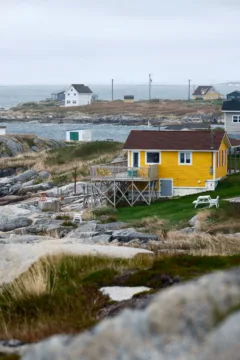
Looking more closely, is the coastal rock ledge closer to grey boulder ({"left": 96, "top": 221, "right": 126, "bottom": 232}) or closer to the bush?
grey boulder ({"left": 96, "top": 221, "right": 126, "bottom": 232})

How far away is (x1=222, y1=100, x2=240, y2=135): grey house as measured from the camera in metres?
60.8

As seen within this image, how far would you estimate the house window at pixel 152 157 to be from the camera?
4243cm

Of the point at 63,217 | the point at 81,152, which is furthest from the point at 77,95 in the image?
the point at 63,217

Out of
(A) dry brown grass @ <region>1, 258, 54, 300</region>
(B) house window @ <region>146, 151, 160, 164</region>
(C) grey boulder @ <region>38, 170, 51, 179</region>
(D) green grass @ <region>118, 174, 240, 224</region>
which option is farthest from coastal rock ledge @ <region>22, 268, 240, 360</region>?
(C) grey boulder @ <region>38, 170, 51, 179</region>

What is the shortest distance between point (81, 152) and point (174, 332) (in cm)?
5301

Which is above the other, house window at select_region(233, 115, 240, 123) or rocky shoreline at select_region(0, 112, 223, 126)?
house window at select_region(233, 115, 240, 123)

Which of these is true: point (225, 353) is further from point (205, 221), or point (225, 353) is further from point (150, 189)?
point (150, 189)

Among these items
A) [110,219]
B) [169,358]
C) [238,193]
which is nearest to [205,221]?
[110,219]

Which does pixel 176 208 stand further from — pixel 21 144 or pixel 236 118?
pixel 21 144

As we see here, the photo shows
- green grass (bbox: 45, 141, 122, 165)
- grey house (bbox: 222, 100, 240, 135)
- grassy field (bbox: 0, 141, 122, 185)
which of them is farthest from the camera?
grey house (bbox: 222, 100, 240, 135)

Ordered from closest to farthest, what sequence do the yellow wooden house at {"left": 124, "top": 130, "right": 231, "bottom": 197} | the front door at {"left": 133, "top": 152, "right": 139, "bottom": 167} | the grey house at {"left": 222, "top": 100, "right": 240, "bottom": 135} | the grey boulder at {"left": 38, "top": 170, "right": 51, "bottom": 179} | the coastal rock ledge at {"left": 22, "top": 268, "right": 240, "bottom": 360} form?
the coastal rock ledge at {"left": 22, "top": 268, "right": 240, "bottom": 360}
the yellow wooden house at {"left": 124, "top": 130, "right": 231, "bottom": 197}
the front door at {"left": 133, "top": 152, "right": 139, "bottom": 167}
the grey boulder at {"left": 38, "top": 170, "right": 51, "bottom": 179}
the grey house at {"left": 222, "top": 100, "right": 240, "bottom": 135}

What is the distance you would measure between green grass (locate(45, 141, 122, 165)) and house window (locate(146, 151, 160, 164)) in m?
16.3

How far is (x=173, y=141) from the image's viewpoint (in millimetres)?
42688

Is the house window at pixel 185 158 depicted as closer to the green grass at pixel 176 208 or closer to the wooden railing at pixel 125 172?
the wooden railing at pixel 125 172
